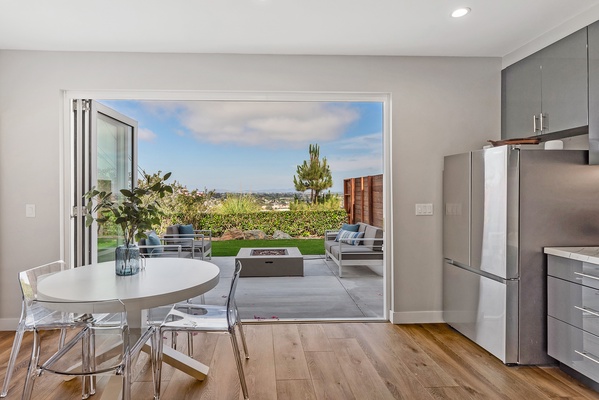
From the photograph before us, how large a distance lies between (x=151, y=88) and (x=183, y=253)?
238cm

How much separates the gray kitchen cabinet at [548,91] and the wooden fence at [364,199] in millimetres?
2343

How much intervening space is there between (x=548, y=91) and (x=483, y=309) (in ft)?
5.59

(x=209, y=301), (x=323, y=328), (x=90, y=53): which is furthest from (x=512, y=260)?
(x=90, y=53)

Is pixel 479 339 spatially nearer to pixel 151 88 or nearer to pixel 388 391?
pixel 388 391

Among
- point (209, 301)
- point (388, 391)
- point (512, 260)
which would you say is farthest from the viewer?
point (209, 301)

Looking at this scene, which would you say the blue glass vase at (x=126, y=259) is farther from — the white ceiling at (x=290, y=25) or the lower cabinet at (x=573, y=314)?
the lower cabinet at (x=573, y=314)

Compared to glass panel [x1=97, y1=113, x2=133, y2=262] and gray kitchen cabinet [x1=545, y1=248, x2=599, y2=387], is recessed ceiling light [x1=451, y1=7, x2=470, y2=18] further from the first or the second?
glass panel [x1=97, y1=113, x2=133, y2=262]

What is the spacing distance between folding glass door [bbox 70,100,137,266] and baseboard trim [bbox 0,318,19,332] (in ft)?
2.23

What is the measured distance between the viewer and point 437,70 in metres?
3.62

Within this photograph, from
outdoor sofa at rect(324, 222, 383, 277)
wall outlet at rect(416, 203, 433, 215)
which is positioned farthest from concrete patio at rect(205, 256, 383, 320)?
wall outlet at rect(416, 203, 433, 215)

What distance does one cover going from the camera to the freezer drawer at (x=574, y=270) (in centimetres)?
233

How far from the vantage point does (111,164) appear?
3.87 meters

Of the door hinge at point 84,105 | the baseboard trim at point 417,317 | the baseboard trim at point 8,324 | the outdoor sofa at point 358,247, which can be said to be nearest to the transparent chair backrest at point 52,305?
the baseboard trim at point 8,324

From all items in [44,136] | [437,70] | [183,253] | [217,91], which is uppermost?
[437,70]
